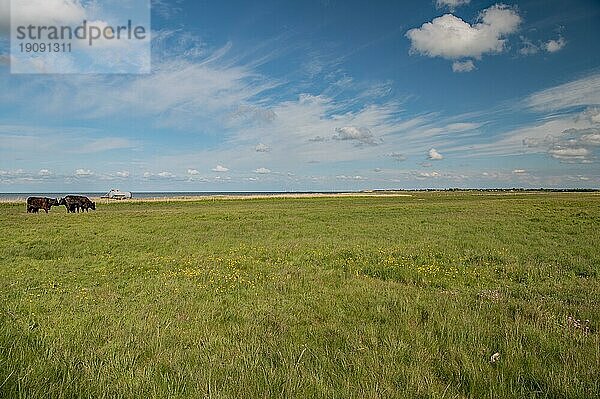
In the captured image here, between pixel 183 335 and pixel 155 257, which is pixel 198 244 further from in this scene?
pixel 183 335

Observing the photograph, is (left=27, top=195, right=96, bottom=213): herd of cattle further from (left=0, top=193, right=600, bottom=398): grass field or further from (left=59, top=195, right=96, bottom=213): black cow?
(left=0, top=193, right=600, bottom=398): grass field

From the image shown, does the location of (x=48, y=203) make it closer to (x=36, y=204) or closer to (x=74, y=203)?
(x=36, y=204)

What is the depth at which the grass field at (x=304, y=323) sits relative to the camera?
543 cm

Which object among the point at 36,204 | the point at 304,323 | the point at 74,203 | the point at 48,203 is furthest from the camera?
the point at 74,203

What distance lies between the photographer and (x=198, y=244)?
21.8 metres

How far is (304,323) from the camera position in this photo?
8.46 metres

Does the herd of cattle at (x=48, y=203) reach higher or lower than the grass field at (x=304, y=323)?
higher

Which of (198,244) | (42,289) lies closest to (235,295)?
(42,289)

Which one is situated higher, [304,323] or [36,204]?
[36,204]

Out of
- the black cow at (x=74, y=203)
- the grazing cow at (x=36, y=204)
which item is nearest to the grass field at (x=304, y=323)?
the grazing cow at (x=36, y=204)

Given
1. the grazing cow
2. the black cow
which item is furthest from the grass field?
the black cow

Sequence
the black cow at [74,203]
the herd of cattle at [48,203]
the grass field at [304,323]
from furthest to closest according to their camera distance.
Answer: the black cow at [74,203]
the herd of cattle at [48,203]
the grass field at [304,323]

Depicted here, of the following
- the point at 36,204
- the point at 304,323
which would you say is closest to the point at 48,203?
the point at 36,204

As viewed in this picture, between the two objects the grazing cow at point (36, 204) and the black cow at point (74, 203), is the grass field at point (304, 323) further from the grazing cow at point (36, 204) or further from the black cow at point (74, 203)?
the black cow at point (74, 203)
